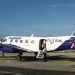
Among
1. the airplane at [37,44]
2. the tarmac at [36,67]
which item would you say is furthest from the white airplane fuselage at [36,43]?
the tarmac at [36,67]

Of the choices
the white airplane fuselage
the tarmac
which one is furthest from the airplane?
the tarmac

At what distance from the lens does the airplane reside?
35.1m

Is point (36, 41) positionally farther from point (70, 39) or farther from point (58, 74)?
point (58, 74)

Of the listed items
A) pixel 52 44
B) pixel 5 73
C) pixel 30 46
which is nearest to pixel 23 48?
pixel 30 46

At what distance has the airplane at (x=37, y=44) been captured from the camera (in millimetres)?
35125

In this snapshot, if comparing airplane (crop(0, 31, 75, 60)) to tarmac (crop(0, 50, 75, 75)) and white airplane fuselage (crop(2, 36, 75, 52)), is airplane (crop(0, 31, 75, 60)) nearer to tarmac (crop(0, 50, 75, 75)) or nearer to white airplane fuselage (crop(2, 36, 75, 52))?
white airplane fuselage (crop(2, 36, 75, 52))

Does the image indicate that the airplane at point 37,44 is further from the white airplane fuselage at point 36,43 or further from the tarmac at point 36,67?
the tarmac at point 36,67

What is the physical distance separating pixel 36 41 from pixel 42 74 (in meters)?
15.7

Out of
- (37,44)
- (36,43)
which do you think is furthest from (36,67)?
(36,43)

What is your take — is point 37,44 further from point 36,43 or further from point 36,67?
point 36,67

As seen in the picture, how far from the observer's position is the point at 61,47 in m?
35.3

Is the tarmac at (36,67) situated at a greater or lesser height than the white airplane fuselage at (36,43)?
lesser

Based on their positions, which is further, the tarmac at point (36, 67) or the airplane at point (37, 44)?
the airplane at point (37, 44)

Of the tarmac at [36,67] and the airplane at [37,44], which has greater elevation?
the airplane at [37,44]
